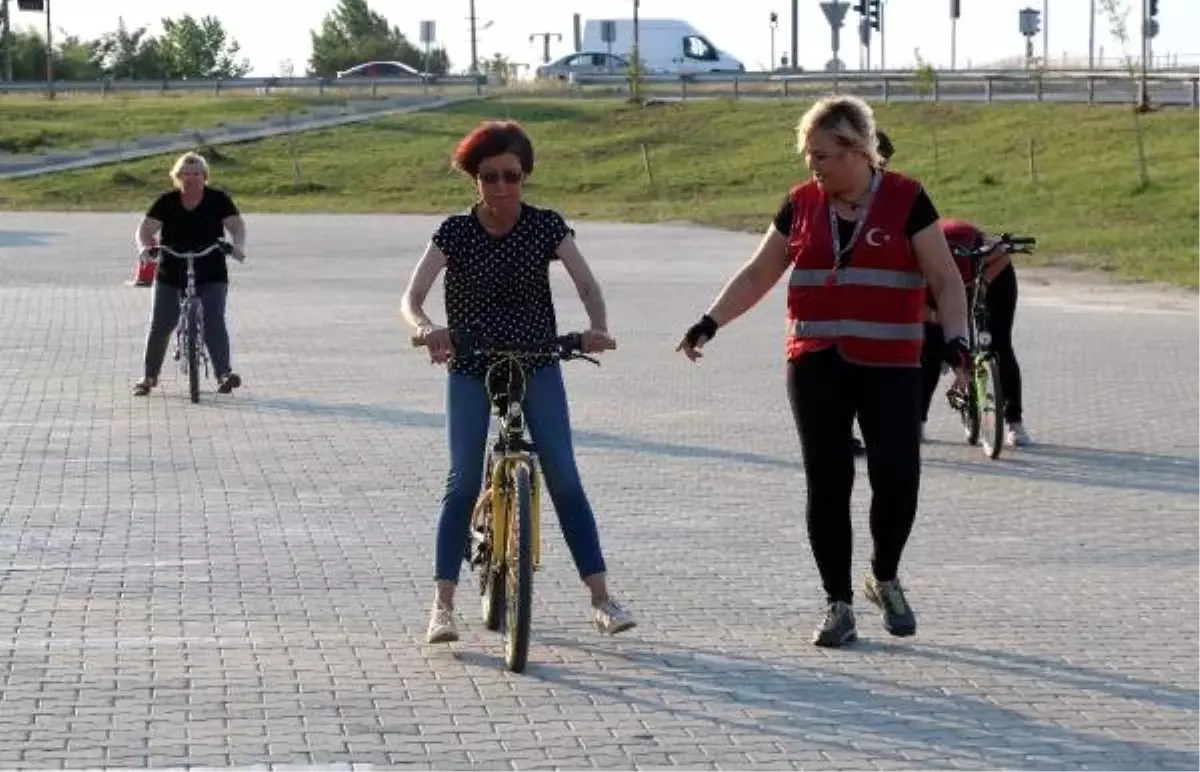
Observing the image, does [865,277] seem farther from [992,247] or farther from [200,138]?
[200,138]

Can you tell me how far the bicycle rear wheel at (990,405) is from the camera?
1440 cm

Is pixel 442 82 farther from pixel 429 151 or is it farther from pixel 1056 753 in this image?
pixel 1056 753

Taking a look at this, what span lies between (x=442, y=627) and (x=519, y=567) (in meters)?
0.58

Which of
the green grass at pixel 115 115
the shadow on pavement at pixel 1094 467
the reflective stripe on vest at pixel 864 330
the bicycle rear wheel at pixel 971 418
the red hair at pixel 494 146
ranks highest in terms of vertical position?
the red hair at pixel 494 146

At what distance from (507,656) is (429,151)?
2259 inches

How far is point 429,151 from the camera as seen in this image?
65.2m

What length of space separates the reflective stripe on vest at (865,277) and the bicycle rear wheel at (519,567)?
1113 mm

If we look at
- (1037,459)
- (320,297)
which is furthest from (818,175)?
(320,297)

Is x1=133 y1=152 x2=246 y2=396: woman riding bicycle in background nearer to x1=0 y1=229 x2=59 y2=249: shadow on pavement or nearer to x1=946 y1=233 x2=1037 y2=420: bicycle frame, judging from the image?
x1=946 y1=233 x2=1037 y2=420: bicycle frame

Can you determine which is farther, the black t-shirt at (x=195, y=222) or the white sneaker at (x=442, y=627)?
the black t-shirt at (x=195, y=222)

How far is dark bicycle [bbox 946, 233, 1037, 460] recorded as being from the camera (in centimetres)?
1442

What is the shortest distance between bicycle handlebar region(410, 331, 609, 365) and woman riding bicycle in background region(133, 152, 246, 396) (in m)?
9.39

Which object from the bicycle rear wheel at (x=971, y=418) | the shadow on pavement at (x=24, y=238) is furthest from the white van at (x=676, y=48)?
the bicycle rear wheel at (x=971, y=418)

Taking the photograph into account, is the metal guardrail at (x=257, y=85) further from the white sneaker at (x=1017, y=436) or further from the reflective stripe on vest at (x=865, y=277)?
the reflective stripe on vest at (x=865, y=277)
